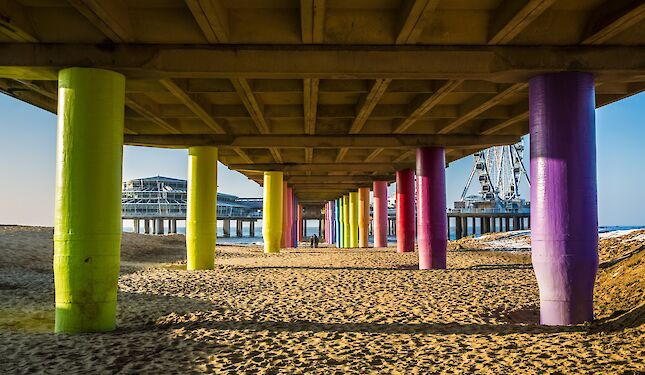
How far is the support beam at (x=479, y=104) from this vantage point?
12504 millimetres

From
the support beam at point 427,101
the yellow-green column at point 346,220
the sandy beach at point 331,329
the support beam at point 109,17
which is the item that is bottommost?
the sandy beach at point 331,329

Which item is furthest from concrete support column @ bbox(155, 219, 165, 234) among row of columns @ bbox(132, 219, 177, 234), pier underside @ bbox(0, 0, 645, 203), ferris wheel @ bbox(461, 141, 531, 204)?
pier underside @ bbox(0, 0, 645, 203)

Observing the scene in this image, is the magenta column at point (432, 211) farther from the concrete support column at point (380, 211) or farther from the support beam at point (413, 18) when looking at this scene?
the concrete support column at point (380, 211)

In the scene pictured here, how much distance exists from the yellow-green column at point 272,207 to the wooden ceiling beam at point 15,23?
21.3m

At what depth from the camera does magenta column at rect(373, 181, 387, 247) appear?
3881cm

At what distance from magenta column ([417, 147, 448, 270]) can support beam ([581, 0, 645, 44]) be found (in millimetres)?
10564

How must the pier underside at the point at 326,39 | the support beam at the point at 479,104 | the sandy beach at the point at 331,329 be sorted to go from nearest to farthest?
the sandy beach at the point at 331,329 → the pier underside at the point at 326,39 → the support beam at the point at 479,104

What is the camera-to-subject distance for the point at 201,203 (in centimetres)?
1900

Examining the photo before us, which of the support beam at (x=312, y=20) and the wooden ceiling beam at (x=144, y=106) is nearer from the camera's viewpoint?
the support beam at (x=312, y=20)

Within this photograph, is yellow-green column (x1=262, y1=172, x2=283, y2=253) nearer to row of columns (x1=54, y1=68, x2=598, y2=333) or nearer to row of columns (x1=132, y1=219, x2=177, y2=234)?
row of columns (x1=54, y1=68, x2=598, y2=333)

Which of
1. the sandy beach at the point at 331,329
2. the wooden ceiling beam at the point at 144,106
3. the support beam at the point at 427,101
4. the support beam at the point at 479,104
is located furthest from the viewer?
the wooden ceiling beam at the point at 144,106

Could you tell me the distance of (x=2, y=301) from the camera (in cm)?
1199

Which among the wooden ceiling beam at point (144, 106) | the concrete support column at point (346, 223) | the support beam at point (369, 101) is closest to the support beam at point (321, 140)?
the support beam at point (369, 101)

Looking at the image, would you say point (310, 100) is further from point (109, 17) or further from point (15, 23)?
point (15, 23)
